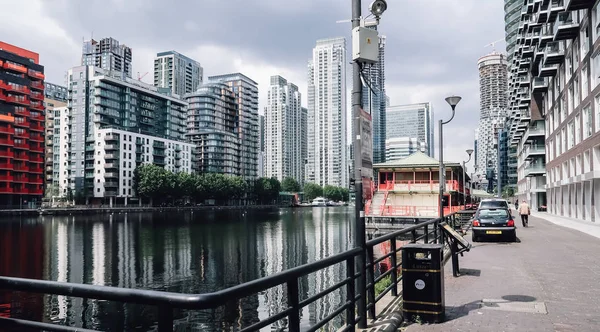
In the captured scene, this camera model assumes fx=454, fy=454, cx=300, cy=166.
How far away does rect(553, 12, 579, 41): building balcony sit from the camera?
41.2m

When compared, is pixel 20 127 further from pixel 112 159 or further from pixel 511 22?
pixel 511 22

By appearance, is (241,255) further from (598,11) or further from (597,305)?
(598,11)

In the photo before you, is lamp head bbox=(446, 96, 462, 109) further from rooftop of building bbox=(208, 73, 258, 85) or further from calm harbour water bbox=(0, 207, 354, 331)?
rooftop of building bbox=(208, 73, 258, 85)

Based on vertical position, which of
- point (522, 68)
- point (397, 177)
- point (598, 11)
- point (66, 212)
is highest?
point (522, 68)

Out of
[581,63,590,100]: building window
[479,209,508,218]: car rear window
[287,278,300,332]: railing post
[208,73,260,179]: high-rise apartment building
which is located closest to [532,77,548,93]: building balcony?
[581,63,590,100]: building window

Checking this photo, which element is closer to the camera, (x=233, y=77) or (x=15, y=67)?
(x=15, y=67)

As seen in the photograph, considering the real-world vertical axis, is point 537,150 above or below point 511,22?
below

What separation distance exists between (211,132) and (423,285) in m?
160

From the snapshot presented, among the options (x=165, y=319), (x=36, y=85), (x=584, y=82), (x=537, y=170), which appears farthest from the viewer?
(x=36, y=85)

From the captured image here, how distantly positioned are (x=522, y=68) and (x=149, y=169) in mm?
90193

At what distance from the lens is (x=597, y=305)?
827cm

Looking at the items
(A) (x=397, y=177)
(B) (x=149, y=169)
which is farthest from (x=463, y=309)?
(B) (x=149, y=169)

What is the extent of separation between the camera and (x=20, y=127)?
307 ft

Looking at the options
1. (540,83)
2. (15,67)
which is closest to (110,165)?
(15,67)
